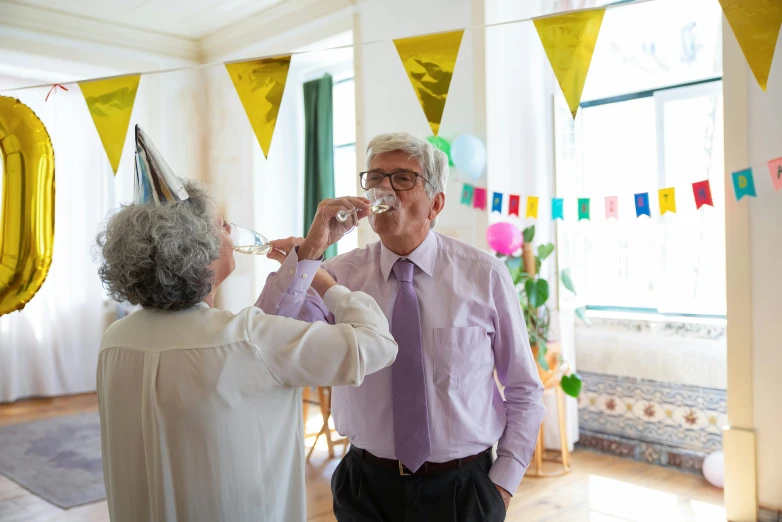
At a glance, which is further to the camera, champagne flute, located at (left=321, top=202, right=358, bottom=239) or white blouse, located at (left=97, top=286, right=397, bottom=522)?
champagne flute, located at (left=321, top=202, right=358, bottom=239)

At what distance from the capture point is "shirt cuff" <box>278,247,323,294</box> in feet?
4.48

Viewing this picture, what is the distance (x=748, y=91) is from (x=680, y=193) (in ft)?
4.13

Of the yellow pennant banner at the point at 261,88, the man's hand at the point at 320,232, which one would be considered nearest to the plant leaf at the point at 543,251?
the yellow pennant banner at the point at 261,88

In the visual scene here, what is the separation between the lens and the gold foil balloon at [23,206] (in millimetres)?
2354

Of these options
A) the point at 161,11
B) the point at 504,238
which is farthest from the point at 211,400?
the point at 161,11

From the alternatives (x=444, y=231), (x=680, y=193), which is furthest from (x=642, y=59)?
(x=444, y=231)

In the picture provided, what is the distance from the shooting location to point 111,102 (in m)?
2.88

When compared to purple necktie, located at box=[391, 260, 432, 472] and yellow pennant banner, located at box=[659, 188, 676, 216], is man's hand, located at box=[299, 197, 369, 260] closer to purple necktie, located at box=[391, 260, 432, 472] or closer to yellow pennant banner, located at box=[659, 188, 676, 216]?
purple necktie, located at box=[391, 260, 432, 472]

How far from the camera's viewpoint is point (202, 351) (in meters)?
1.11

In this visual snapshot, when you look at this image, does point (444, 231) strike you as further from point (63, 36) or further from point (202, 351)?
point (63, 36)

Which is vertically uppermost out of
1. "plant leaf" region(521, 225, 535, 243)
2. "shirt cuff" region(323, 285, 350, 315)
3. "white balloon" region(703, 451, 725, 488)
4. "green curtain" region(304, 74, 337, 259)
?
"green curtain" region(304, 74, 337, 259)

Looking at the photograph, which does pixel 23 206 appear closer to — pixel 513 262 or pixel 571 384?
pixel 513 262

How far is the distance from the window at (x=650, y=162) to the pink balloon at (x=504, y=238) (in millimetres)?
665

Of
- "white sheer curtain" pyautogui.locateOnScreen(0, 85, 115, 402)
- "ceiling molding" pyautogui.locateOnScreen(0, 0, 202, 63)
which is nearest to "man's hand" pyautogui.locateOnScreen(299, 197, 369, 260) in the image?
"ceiling molding" pyautogui.locateOnScreen(0, 0, 202, 63)
